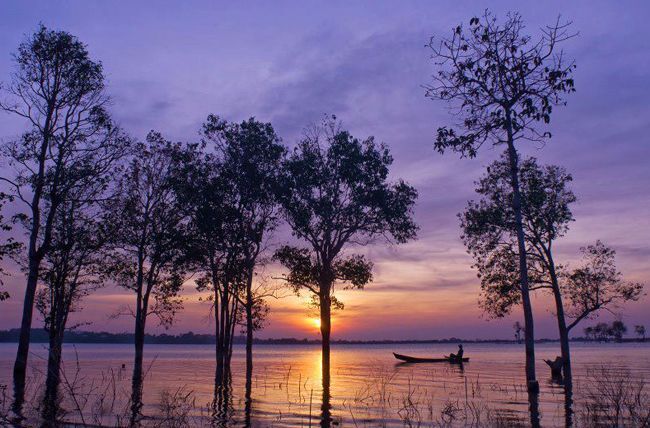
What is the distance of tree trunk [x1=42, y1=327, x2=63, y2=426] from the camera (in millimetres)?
11106

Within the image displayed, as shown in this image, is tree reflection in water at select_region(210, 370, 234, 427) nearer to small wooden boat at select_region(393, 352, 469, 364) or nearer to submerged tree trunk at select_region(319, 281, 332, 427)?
submerged tree trunk at select_region(319, 281, 332, 427)

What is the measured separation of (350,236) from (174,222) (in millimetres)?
15136

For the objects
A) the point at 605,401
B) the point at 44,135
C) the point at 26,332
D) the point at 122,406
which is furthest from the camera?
the point at 44,135

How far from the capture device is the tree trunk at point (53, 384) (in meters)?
11.1

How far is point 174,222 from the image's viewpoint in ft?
156

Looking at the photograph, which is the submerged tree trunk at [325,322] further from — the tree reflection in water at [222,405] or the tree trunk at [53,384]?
the tree trunk at [53,384]

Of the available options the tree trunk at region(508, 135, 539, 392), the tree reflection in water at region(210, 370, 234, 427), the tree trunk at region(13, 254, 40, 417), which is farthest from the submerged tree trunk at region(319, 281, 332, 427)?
the tree trunk at region(13, 254, 40, 417)

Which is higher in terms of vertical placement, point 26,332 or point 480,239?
point 480,239

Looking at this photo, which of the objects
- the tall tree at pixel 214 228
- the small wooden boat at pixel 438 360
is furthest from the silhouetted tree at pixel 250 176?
the small wooden boat at pixel 438 360

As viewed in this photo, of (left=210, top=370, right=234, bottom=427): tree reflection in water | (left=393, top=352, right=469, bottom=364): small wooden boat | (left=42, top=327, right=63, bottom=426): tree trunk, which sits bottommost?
(left=393, top=352, right=469, bottom=364): small wooden boat

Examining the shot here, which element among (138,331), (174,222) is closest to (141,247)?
(174,222)

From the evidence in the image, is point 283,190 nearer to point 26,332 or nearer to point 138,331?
point 138,331

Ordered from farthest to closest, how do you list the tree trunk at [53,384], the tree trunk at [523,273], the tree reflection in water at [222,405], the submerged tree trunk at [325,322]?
the submerged tree trunk at [325,322], the tree trunk at [523,273], the tree reflection in water at [222,405], the tree trunk at [53,384]

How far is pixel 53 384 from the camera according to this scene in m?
32.7
